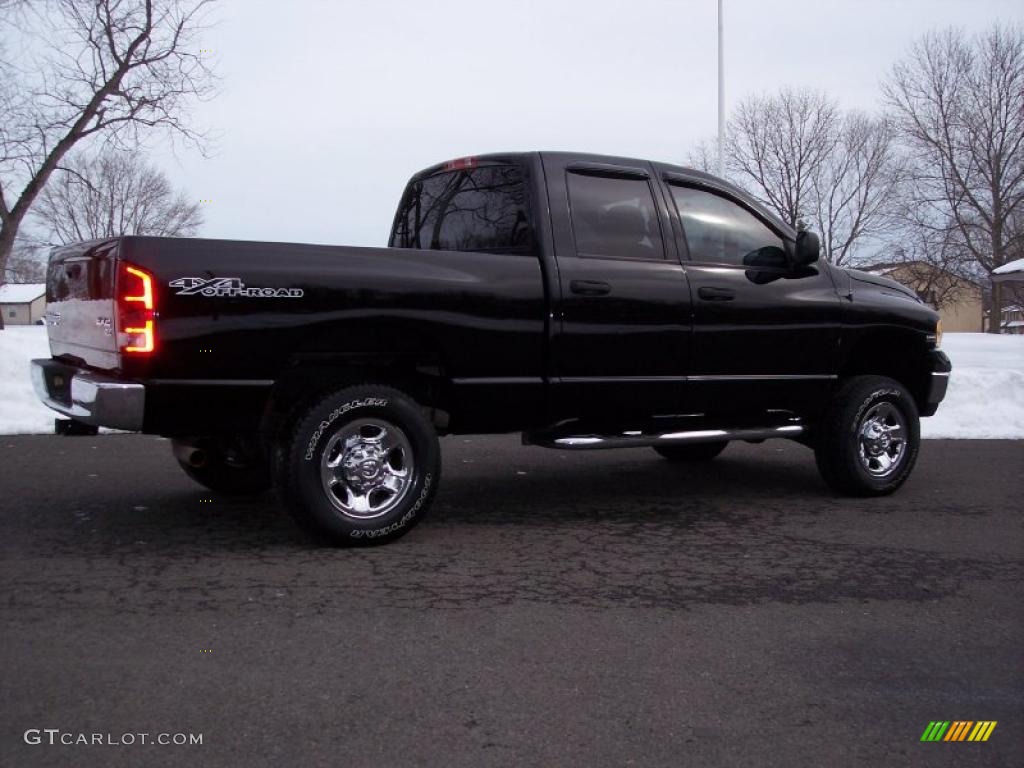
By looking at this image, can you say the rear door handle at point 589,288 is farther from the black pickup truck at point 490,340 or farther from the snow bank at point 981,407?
the snow bank at point 981,407

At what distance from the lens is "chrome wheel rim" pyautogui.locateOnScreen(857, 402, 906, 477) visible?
6.07 m

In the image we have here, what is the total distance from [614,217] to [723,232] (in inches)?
31.1

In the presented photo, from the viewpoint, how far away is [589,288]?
507 cm

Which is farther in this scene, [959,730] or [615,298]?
[615,298]

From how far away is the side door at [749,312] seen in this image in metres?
5.52

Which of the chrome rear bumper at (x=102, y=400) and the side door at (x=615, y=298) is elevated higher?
the side door at (x=615, y=298)

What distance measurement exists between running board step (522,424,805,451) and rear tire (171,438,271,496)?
1.64 meters

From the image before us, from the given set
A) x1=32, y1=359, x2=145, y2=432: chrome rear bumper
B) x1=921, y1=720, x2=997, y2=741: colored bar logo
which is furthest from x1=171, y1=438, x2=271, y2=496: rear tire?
x1=921, y1=720, x2=997, y2=741: colored bar logo

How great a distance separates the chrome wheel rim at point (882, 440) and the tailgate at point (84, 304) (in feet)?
14.6

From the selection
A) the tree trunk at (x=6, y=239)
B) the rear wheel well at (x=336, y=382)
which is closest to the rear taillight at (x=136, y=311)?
the rear wheel well at (x=336, y=382)

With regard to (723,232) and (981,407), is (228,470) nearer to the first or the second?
(723,232)

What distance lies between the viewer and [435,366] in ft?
16.1

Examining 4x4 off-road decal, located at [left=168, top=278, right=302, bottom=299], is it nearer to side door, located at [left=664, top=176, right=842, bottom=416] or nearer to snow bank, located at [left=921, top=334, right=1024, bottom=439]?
side door, located at [left=664, top=176, right=842, bottom=416]

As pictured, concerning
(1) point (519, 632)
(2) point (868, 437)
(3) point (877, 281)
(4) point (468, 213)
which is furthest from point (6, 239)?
(1) point (519, 632)
